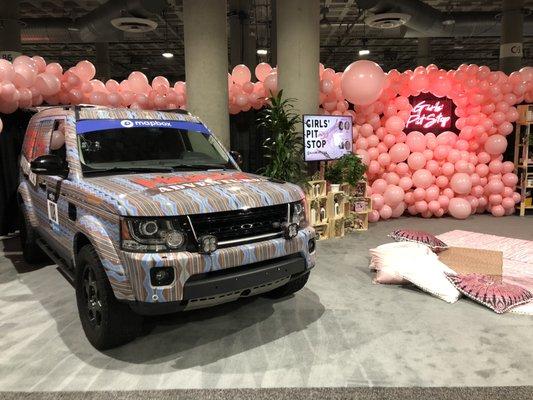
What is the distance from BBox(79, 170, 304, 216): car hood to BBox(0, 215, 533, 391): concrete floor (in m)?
1.08

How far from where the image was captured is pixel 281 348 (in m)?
3.23

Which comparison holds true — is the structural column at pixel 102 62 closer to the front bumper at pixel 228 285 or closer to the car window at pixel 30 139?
the car window at pixel 30 139

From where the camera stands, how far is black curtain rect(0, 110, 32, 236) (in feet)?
22.4

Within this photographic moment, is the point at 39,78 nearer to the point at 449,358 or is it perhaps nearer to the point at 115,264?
the point at 115,264

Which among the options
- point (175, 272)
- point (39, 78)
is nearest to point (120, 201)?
point (175, 272)

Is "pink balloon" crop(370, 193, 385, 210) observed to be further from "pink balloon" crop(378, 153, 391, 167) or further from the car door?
the car door

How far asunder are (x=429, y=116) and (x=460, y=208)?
187 cm

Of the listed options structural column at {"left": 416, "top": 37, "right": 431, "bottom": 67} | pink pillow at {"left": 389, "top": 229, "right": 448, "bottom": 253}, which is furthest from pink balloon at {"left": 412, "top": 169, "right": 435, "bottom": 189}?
structural column at {"left": 416, "top": 37, "right": 431, "bottom": 67}

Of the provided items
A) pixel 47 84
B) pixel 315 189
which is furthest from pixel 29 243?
pixel 315 189

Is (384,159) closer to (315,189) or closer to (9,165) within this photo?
(315,189)

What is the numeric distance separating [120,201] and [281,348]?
1.58 m

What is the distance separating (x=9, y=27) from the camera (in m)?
11.9

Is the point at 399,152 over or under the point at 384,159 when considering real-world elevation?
over

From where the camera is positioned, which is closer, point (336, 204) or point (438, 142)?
point (336, 204)
